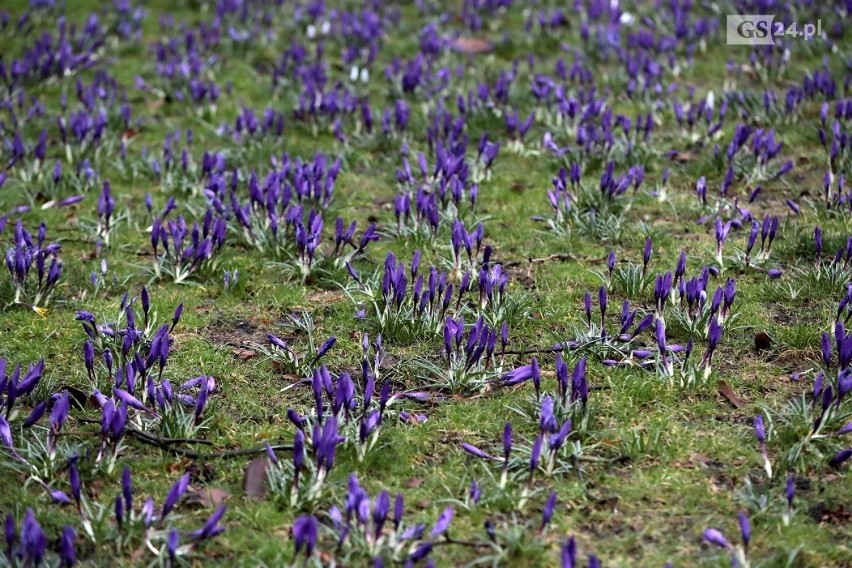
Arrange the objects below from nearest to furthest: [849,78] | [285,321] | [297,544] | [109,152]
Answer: [297,544], [285,321], [109,152], [849,78]

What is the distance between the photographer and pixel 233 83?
32.1 ft

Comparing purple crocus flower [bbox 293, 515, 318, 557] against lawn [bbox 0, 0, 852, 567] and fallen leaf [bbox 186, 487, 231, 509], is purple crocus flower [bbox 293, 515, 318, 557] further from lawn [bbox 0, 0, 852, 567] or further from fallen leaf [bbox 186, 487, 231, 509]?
fallen leaf [bbox 186, 487, 231, 509]

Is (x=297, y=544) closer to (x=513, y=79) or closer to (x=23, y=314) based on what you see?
(x=23, y=314)

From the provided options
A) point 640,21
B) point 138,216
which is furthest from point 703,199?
point 640,21

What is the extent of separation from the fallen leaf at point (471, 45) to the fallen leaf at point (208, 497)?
23.9ft

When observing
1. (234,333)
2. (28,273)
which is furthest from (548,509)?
(28,273)

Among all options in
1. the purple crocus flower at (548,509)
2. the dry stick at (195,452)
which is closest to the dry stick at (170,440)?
the dry stick at (195,452)

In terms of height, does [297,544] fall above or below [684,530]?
above

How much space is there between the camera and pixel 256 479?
407 cm

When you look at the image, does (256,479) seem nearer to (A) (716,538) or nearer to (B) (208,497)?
(B) (208,497)

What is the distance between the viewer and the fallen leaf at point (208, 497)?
395 centimetres

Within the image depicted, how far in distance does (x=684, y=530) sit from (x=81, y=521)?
7.49ft

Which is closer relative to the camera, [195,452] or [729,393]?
[195,452]
